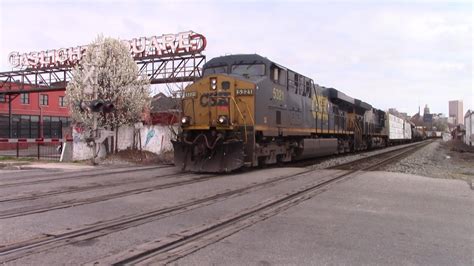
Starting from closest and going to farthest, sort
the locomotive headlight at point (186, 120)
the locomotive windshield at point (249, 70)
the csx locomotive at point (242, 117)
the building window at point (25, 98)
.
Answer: the csx locomotive at point (242, 117) < the locomotive headlight at point (186, 120) < the locomotive windshield at point (249, 70) < the building window at point (25, 98)

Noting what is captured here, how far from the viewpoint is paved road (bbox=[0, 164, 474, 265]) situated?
15.5ft

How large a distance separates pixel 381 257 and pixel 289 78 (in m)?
11.6

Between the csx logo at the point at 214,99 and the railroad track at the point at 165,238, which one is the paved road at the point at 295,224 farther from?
the csx logo at the point at 214,99

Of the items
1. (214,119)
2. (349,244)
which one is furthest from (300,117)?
(349,244)

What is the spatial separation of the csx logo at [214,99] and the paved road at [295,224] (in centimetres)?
326

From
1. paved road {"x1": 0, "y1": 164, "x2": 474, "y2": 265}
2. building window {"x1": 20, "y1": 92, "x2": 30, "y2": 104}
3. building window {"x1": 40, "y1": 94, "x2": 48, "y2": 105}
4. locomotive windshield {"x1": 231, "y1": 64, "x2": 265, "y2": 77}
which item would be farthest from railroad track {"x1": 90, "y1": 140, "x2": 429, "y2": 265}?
building window {"x1": 40, "y1": 94, "x2": 48, "y2": 105}

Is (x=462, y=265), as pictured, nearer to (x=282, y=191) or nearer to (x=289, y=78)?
(x=282, y=191)

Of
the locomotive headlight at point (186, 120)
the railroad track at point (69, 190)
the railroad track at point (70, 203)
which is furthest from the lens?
the locomotive headlight at point (186, 120)

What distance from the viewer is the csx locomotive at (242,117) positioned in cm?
1273

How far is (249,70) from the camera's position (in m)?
14.1

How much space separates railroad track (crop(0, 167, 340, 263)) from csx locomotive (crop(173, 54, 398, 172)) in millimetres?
4222

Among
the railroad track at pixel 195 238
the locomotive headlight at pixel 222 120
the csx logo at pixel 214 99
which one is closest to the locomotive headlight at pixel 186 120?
the csx logo at pixel 214 99

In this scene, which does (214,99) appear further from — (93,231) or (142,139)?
(142,139)

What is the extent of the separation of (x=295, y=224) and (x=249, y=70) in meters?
8.58
